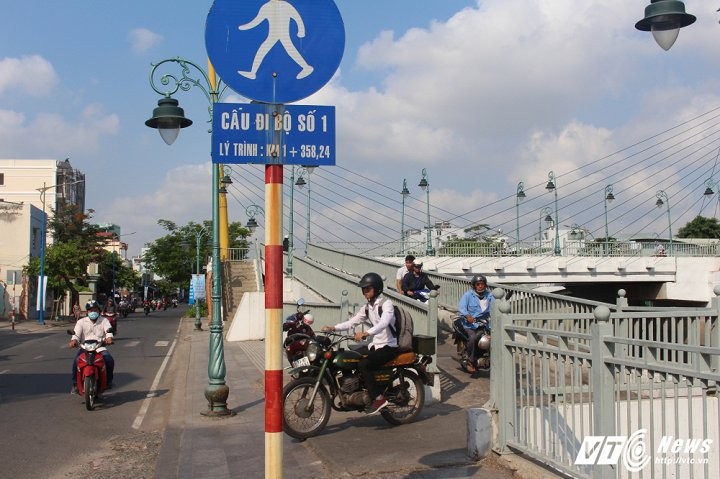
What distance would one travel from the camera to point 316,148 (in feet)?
12.2

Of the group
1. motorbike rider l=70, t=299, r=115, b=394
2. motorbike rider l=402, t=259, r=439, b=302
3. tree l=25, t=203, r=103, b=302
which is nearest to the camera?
motorbike rider l=70, t=299, r=115, b=394

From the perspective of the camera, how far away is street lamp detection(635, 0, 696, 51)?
9219mm

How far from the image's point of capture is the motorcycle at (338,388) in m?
7.61

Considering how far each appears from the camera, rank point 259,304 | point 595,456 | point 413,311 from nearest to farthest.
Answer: point 595,456, point 413,311, point 259,304

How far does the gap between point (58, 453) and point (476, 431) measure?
5.00 meters

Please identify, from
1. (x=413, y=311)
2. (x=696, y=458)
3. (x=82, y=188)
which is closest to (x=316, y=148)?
(x=696, y=458)

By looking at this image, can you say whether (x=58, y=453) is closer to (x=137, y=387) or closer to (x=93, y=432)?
(x=93, y=432)

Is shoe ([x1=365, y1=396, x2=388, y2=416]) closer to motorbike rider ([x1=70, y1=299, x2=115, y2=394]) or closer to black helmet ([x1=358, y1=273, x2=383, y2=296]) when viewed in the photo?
black helmet ([x1=358, y1=273, x2=383, y2=296])

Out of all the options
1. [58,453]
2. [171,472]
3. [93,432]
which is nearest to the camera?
[171,472]

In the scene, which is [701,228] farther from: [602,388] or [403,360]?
[602,388]

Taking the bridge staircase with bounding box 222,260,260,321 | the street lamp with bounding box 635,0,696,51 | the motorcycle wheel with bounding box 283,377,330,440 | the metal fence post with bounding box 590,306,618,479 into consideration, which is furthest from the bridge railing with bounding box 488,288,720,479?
the bridge staircase with bounding box 222,260,260,321

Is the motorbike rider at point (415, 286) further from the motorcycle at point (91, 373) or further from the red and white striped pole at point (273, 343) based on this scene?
the red and white striped pole at point (273, 343)

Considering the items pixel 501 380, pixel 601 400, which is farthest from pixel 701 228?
pixel 601 400

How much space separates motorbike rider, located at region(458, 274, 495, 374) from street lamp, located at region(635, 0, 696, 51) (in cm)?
452
